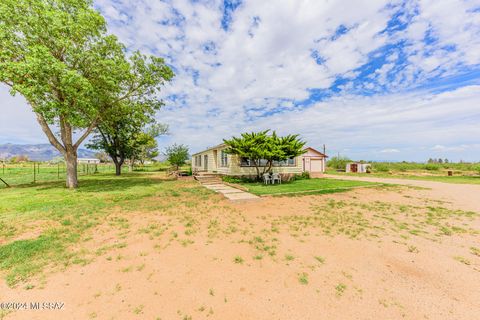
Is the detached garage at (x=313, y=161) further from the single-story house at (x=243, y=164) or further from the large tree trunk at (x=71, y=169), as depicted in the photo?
the large tree trunk at (x=71, y=169)

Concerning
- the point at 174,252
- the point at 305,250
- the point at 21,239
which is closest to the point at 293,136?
the point at 305,250

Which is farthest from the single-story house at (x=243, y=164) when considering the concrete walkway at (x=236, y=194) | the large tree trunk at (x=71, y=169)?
the large tree trunk at (x=71, y=169)

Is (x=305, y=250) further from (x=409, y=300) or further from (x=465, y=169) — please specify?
(x=465, y=169)

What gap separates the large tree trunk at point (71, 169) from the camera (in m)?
11.2

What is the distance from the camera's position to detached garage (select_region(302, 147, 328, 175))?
20234 millimetres

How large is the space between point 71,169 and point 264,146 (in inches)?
483

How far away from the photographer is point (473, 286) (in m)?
2.74

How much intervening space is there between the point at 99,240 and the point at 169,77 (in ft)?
37.9

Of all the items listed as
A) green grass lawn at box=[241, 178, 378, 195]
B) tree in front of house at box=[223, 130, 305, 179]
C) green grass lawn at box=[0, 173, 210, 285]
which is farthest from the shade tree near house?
green grass lawn at box=[241, 178, 378, 195]

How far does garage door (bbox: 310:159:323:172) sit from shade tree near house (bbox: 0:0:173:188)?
16936 mm

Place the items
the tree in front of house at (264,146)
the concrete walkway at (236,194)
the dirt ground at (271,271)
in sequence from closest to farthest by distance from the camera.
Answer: the dirt ground at (271,271)
the concrete walkway at (236,194)
the tree in front of house at (264,146)

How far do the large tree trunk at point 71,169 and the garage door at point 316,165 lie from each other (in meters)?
20.1

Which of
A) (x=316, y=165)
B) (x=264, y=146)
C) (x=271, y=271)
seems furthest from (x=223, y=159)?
(x=271, y=271)

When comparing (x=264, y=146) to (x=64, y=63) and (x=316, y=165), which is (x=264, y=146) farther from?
(x=64, y=63)
